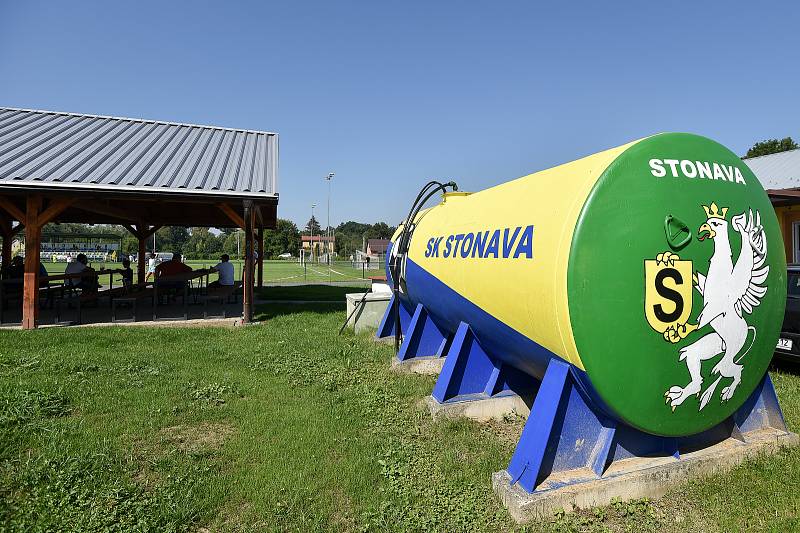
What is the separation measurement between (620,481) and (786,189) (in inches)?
530

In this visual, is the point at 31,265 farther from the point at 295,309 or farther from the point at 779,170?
the point at 779,170

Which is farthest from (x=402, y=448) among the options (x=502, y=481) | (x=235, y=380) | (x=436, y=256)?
(x=235, y=380)

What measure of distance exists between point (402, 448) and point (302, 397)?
67.7 inches

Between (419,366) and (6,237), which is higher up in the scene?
(6,237)

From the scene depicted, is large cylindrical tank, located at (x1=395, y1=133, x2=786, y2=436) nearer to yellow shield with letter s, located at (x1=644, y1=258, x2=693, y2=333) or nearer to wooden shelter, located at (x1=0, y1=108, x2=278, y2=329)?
yellow shield with letter s, located at (x1=644, y1=258, x2=693, y2=333)

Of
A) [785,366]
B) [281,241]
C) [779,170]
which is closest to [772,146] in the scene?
[779,170]

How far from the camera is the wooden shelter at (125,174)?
8820mm

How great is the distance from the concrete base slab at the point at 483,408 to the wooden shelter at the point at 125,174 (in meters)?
6.54

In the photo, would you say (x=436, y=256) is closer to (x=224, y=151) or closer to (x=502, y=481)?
(x=502, y=481)

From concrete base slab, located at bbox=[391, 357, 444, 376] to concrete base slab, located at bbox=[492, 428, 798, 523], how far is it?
2.85 meters

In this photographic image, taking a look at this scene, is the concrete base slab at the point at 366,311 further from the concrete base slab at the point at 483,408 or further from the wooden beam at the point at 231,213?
the concrete base slab at the point at 483,408

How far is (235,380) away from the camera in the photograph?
5637mm

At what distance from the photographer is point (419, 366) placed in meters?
5.93

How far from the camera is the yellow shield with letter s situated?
2646 millimetres
